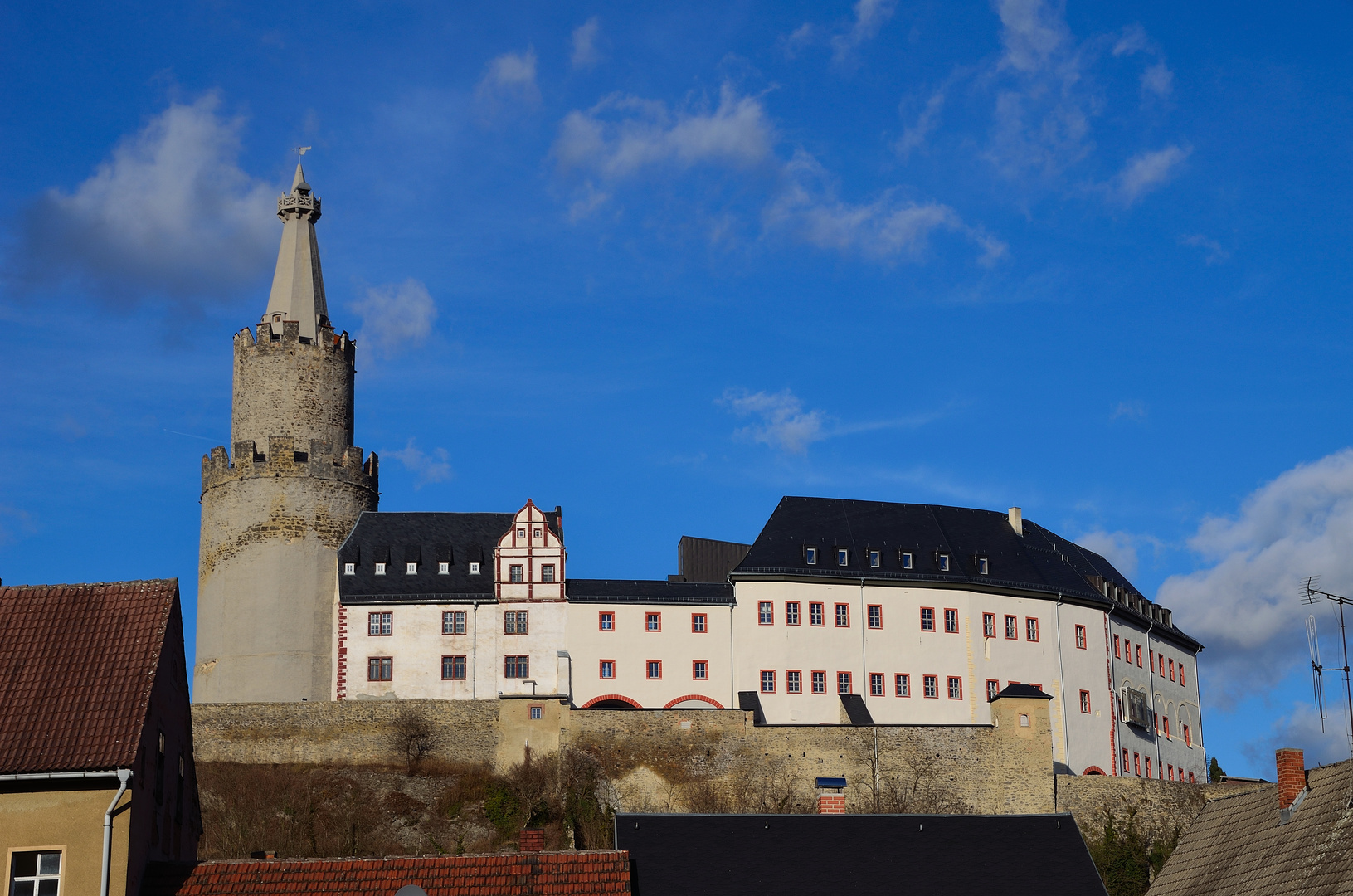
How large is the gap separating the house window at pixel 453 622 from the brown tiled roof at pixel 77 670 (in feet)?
120

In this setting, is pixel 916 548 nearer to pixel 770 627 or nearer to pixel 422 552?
pixel 770 627

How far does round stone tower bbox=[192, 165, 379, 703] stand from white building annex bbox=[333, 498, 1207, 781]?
153 centimetres

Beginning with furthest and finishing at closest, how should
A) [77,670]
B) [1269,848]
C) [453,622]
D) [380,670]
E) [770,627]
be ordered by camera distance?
1. [770,627]
2. [453,622]
3. [380,670]
4. [1269,848]
5. [77,670]

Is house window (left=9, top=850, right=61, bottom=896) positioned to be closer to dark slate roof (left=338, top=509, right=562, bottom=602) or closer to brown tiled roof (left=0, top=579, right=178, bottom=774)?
brown tiled roof (left=0, top=579, right=178, bottom=774)

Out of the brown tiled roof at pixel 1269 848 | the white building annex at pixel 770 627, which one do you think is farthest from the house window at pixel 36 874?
the white building annex at pixel 770 627

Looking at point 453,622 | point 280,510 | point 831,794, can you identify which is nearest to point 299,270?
point 280,510

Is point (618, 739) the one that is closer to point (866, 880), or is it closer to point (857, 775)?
point (857, 775)

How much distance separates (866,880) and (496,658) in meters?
32.7

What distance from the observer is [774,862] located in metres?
36.2

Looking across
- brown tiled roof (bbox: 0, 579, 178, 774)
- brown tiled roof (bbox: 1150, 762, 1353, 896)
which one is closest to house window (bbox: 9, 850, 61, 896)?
brown tiled roof (bbox: 0, 579, 178, 774)

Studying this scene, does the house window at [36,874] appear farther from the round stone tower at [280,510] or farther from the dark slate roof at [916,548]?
the dark slate roof at [916,548]

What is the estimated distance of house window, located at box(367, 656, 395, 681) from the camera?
66188 mm

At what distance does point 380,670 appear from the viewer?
66.3 m

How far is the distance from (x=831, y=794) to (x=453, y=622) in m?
16.3
